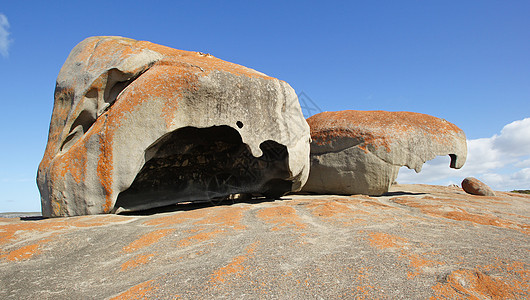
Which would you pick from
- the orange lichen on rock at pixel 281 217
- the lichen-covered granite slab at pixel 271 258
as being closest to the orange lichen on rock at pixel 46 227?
the lichen-covered granite slab at pixel 271 258

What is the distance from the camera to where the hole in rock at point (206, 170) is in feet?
18.7

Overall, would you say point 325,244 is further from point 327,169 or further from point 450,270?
point 327,169

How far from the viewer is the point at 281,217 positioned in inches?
154

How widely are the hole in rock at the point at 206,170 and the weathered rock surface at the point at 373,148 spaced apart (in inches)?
70.3

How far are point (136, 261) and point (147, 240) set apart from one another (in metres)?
0.50

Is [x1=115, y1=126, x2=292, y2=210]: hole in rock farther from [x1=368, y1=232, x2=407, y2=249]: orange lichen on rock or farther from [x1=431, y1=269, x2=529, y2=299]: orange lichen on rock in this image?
[x1=431, y1=269, x2=529, y2=299]: orange lichen on rock

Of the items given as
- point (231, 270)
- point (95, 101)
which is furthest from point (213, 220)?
point (95, 101)

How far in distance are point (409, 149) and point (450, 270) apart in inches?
221

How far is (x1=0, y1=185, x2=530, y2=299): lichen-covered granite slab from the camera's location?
189 cm

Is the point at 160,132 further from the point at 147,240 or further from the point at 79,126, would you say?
the point at 147,240

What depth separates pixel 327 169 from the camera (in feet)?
24.6

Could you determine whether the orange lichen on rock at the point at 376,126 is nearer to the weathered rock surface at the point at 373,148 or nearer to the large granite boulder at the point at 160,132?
the weathered rock surface at the point at 373,148

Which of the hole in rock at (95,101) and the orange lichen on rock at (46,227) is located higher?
the hole in rock at (95,101)

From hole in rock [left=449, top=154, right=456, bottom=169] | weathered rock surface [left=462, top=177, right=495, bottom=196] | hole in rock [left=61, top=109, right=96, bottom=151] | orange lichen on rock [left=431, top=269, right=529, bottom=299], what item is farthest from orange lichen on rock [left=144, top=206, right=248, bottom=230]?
weathered rock surface [left=462, top=177, right=495, bottom=196]
